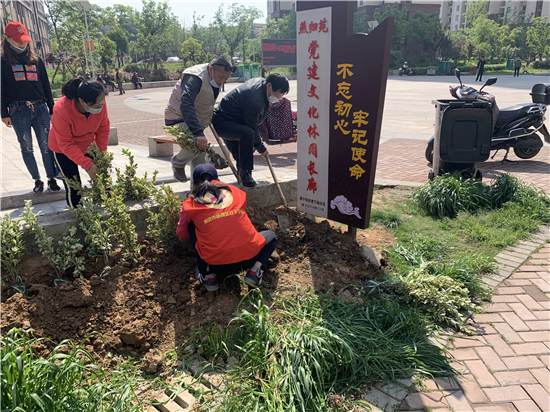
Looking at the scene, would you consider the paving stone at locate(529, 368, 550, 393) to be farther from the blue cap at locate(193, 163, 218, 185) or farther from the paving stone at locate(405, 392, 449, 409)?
→ the blue cap at locate(193, 163, 218, 185)

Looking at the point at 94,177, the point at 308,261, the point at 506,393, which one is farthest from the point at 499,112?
the point at 94,177

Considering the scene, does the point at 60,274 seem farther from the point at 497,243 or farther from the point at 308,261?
the point at 497,243

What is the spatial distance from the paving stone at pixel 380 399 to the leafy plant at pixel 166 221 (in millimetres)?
1913

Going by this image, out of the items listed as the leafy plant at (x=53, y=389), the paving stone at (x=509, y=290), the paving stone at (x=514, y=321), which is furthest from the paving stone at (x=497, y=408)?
the leafy plant at (x=53, y=389)

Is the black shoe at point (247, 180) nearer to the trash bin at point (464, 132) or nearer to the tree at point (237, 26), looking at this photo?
the trash bin at point (464, 132)

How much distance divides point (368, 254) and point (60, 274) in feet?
8.41

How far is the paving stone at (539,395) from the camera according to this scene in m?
2.29

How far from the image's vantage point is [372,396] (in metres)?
2.36

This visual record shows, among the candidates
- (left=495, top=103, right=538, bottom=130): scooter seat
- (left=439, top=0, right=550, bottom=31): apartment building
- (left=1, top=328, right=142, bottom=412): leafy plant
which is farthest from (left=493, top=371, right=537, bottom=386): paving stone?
(left=439, top=0, right=550, bottom=31): apartment building

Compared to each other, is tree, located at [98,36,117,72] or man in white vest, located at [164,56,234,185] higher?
tree, located at [98,36,117,72]

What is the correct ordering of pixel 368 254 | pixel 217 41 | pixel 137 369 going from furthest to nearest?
pixel 217 41 → pixel 368 254 → pixel 137 369

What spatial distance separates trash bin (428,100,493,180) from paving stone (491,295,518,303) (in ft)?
7.94

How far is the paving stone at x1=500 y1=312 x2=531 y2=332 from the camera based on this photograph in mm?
2979

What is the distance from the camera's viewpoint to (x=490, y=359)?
2664mm
